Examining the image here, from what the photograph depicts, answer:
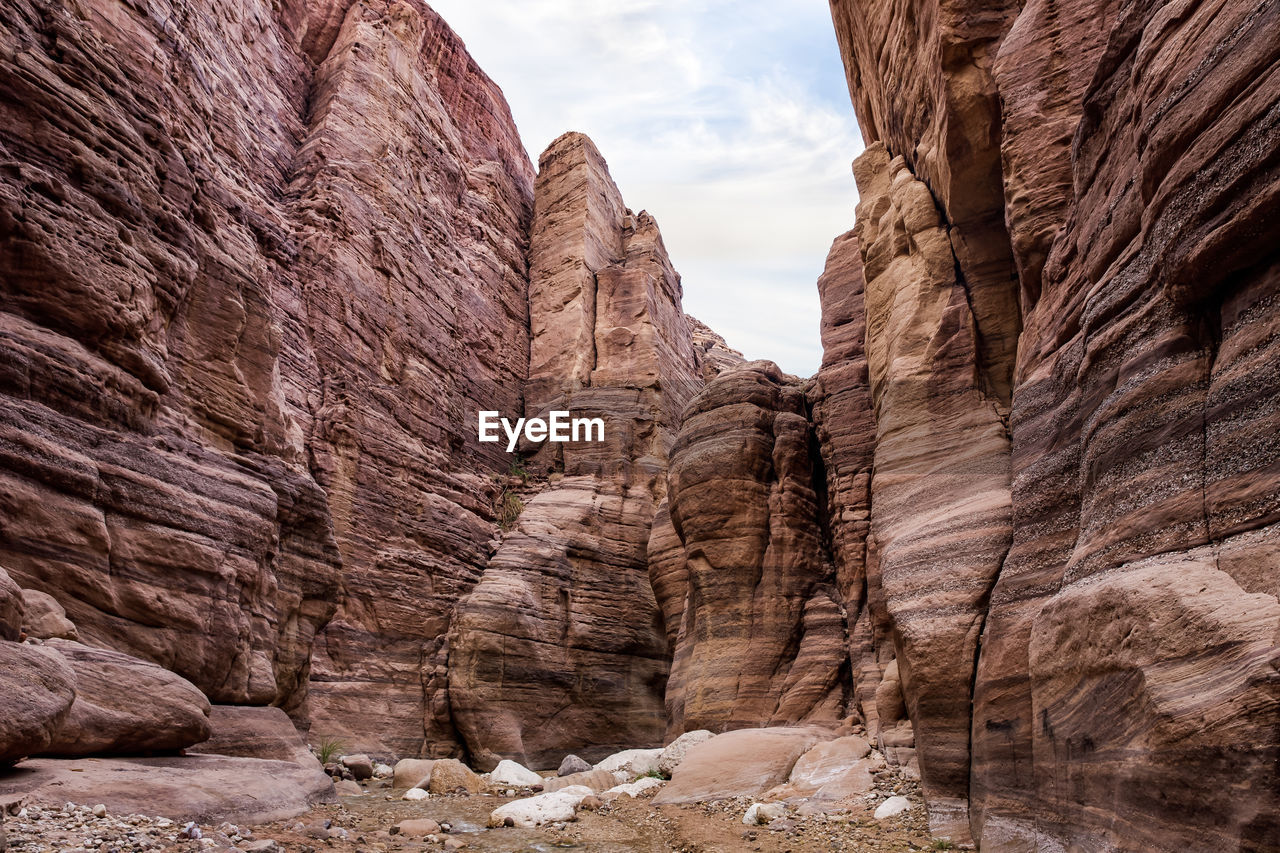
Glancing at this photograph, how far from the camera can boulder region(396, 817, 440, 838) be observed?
10.4 meters

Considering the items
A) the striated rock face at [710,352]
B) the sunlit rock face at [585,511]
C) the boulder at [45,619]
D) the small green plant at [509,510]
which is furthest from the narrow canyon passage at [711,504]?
the striated rock face at [710,352]

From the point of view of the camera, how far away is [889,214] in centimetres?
1416

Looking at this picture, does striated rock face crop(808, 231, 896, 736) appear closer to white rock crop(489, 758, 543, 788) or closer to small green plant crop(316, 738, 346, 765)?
white rock crop(489, 758, 543, 788)

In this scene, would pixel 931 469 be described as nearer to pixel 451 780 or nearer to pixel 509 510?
pixel 451 780

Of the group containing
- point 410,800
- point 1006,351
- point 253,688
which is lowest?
point 410,800

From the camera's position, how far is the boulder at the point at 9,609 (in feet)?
22.7

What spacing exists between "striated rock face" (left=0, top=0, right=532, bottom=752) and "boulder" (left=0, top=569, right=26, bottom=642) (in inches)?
86.6

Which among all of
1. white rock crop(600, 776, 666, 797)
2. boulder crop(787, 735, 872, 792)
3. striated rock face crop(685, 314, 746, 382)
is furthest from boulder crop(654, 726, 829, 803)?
striated rock face crop(685, 314, 746, 382)

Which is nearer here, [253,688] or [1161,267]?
[1161,267]

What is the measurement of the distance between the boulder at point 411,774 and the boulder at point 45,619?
926 centimetres

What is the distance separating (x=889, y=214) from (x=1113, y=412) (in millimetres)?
8699

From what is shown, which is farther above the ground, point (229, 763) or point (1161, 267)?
point (1161, 267)

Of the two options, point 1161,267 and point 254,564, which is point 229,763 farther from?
point 1161,267

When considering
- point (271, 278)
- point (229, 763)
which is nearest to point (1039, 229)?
point (229, 763)
